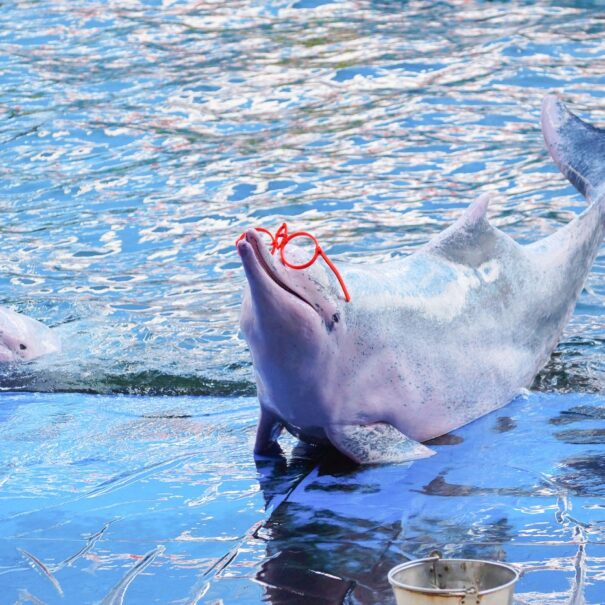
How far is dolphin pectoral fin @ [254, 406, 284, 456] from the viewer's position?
451 centimetres

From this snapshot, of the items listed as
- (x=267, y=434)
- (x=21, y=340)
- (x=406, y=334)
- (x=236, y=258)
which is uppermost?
(x=406, y=334)

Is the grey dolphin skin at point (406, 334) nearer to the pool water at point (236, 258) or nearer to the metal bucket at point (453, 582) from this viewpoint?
the pool water at point (236, 258)

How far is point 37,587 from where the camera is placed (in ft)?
11.2

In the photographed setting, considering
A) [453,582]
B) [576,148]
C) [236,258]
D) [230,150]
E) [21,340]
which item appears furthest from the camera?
[230,150]

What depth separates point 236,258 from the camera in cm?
934

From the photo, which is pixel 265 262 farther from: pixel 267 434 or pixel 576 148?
pixel 576 148

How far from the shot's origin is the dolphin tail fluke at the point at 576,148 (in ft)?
20.2

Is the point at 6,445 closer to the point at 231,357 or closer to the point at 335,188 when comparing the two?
the point at 231,357

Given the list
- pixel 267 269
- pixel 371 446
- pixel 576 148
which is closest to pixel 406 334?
pixel 371 446

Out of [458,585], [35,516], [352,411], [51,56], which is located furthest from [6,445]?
[51,56]

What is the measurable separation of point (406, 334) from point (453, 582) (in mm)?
1951

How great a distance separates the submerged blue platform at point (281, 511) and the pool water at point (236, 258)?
0.04 feet

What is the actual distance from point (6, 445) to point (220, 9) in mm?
13005

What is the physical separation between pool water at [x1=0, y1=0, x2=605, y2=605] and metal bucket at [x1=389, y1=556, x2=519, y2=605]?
0.39 metres
